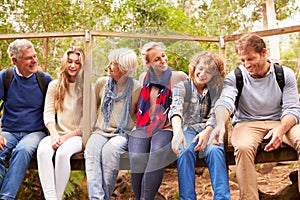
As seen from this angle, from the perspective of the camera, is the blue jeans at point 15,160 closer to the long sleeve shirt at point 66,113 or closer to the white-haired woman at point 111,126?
the long sleeve shirt at point 66,113

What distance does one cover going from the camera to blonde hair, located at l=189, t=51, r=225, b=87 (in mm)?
3078

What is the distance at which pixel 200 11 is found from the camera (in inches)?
472

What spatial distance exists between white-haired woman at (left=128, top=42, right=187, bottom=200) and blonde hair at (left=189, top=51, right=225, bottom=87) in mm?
96

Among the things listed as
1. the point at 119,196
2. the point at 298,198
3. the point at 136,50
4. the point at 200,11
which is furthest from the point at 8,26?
the point at 200,11

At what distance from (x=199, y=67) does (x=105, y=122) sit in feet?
2.63

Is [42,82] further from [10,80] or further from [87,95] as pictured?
[87,95]

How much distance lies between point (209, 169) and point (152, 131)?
0.48m

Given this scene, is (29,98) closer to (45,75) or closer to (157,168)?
(45,75)

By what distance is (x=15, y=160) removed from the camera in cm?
322

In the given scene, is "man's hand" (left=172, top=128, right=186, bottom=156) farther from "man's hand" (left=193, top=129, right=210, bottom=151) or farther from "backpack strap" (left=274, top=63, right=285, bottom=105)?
"backpack strap" (left=274, top=63, right=285, bottom=105)

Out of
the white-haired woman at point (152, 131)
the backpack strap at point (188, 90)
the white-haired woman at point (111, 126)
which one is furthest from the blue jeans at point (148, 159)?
the backpack strap at point (188, 90)

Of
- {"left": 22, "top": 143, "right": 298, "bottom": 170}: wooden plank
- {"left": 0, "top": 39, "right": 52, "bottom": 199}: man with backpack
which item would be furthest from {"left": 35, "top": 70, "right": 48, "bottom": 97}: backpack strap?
{"left": 22, "top": 143, "right": 298, "bottom": 170}: wooden plank

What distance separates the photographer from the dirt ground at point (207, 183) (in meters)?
4.98

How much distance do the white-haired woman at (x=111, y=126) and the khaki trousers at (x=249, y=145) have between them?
77cm
